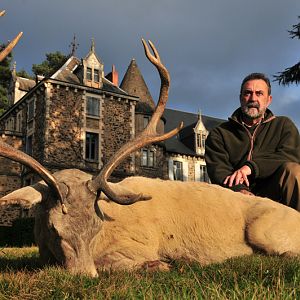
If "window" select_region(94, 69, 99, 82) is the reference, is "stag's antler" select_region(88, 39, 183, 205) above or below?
below

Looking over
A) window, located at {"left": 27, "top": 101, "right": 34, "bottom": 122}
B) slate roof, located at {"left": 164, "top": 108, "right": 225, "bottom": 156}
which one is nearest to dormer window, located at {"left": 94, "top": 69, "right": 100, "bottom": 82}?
window, located at {"left": 27, "top": 101, "right": 34, "bottom": 122}

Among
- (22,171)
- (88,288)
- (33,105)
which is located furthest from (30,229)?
(88,288)

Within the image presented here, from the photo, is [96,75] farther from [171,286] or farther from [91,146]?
[171,286]

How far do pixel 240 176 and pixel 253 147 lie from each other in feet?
2.37

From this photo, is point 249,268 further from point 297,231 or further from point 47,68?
point 47,68

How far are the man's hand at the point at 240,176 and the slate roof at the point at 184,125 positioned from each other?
132 feet

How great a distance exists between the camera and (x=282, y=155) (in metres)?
6.62

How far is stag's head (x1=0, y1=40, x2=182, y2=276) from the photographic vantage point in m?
4.62

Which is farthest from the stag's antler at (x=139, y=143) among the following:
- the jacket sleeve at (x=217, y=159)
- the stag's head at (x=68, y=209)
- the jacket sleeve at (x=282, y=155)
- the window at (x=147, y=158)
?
the window at (x=147, y=158)

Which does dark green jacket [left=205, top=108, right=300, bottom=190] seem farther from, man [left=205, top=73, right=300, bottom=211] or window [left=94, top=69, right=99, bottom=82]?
window [left=94, top=69, right=99, bottom=82]

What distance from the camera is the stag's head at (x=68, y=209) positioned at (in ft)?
15.1

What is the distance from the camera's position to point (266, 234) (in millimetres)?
5926

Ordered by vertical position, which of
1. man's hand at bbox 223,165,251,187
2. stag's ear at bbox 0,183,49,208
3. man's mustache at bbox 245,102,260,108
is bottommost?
stag's ear at bbox 0,183,49,208

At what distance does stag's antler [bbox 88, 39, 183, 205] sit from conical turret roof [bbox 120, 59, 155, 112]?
3646 cm
